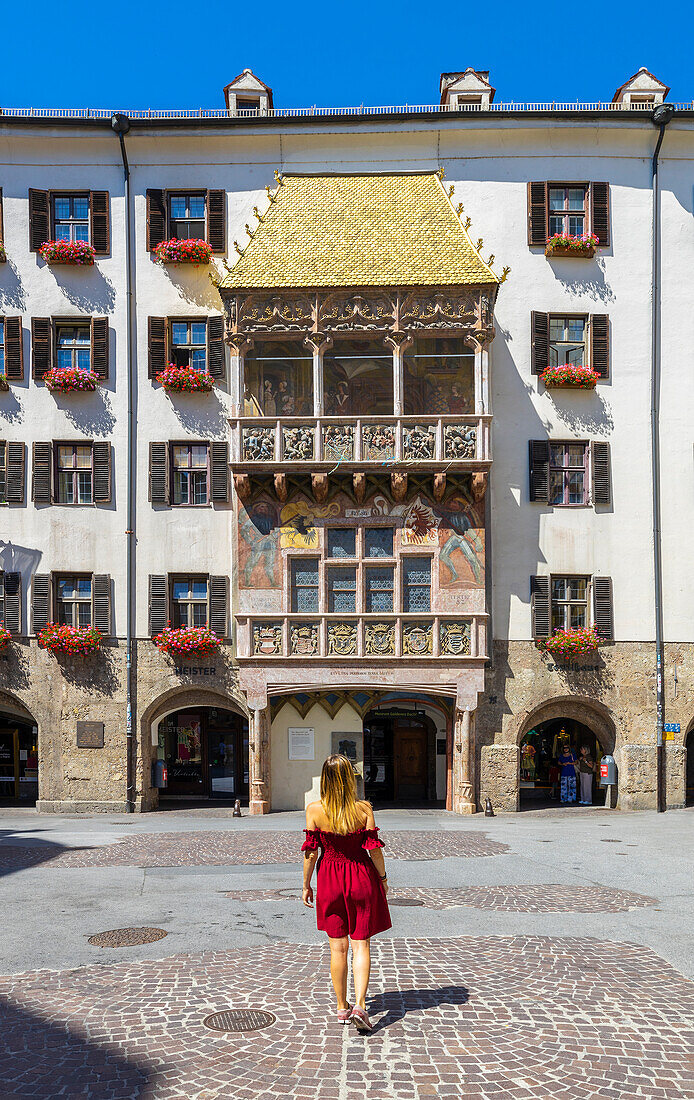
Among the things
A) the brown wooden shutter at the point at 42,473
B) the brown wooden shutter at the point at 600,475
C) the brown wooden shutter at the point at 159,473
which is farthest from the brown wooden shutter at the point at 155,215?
the brown wooden shutter at the point at 600,475

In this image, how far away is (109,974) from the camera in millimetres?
8367

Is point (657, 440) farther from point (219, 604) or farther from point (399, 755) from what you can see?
point (219, 604)

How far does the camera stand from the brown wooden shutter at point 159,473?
950 inches

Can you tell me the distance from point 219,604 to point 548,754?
9.66 metres

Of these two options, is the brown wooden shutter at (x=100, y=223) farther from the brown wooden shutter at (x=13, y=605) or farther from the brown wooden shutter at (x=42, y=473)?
the brown wooden shutter at (x=13, y=605)

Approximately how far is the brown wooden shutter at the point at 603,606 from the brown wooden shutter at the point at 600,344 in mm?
5200

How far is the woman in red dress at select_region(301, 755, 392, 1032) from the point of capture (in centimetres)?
664

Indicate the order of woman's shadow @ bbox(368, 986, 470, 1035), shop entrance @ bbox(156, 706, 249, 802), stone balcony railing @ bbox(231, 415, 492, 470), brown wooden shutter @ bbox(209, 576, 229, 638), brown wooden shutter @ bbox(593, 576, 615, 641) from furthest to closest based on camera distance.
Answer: shop entrance @ bbox(156, 706, 249, 802)
brown wooden shutter @ bbox(209, 576, 229, 638)
brown wooden shutter @ bbox(593, 576, 615, 641)
stone balcony railing @ bbox(231, 415, 492, 470)
woman's shadow @ bbox(368, 986, 470, 1035)

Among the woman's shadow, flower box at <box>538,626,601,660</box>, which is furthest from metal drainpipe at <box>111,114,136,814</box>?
the woman's shadow

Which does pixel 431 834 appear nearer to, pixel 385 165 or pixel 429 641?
pixel 429 641

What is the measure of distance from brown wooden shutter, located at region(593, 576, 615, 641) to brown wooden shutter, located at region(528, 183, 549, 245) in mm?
8711

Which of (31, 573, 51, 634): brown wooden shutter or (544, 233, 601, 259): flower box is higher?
(544, 233, 601, 259): flower box

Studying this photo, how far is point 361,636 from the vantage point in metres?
22.8

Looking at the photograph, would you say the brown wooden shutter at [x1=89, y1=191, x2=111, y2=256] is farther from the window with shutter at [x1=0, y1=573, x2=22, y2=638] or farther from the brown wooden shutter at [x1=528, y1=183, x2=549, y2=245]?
the brown wooden shutter at [x1=528, y1=183, x2=549, y2=245]
